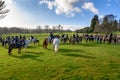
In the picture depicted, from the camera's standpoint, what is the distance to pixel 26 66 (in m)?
18.4

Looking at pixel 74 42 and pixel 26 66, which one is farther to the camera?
pixel 74 42

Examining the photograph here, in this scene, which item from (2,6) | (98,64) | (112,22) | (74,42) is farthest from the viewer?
(112,22)

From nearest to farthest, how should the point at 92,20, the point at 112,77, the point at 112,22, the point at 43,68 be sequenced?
the point at 112,77 → the point at 43,68 → the point at 112,22 → the point at 92,20

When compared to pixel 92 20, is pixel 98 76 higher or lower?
lower

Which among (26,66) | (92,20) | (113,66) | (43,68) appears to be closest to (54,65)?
(43,68)

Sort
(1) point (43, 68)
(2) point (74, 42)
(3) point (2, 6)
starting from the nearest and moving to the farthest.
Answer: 1. (1) point (43, 68)
2. (3) point (2, 6)
3. (2) point (74, 42)

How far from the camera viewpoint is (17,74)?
16.4 metres

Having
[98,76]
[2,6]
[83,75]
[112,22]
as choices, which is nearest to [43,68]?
[83,75]

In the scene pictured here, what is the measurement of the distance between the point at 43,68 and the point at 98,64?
204 inches

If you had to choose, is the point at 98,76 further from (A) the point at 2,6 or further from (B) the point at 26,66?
(A) the point at 2,6

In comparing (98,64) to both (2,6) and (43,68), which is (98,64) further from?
(2,6)

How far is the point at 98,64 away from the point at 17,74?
746cm

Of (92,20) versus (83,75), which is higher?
(92,20)

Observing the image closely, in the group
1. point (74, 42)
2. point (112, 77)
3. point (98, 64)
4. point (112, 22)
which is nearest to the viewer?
point (112, 77)
